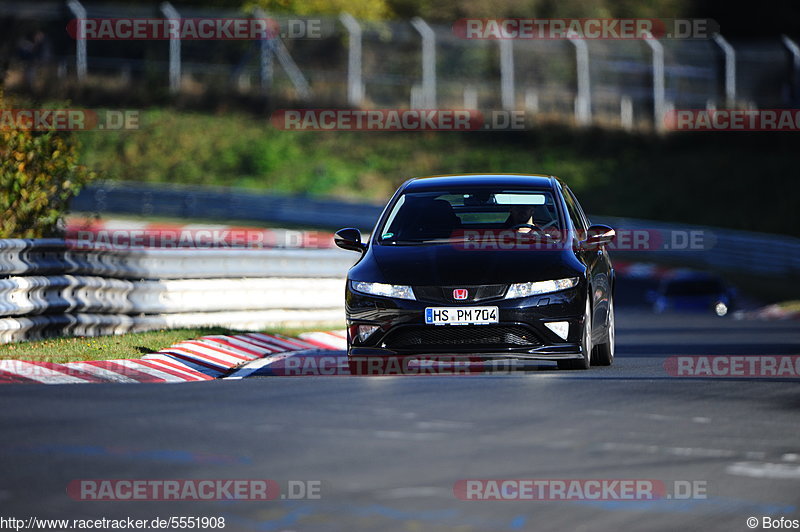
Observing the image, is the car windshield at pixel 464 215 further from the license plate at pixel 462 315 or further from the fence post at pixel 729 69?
the fence post at pixel 729 69

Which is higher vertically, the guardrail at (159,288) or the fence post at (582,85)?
the fence post at (582,85)

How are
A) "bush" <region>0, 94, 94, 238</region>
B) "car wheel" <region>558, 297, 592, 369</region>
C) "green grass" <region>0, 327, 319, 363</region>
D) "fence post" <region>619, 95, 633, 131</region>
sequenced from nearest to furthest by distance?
Answer: "car wheel" <region>558, 297, 592, 369</region>, "green grass" <region>0, 327, 319, 363</region>, "bush" <region>0, 94, 94, 238</region>, "fence post" <region>619, 95, 633, 131</region>

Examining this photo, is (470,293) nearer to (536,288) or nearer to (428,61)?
(536,288)

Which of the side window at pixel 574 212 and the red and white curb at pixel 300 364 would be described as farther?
the side window at pixel 574 212

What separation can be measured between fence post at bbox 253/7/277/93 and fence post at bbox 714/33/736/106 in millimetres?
13648

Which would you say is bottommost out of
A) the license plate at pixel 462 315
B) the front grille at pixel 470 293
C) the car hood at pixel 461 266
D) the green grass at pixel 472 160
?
the license plate at pixel 462 315

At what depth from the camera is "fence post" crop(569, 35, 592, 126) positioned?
47625 millimetres

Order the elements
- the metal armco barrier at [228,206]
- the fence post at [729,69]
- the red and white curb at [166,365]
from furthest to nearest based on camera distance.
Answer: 1. the fence post at [729,69]
2. the metal armco barrier at [228,206]
3. the red and white curb at [166,365]

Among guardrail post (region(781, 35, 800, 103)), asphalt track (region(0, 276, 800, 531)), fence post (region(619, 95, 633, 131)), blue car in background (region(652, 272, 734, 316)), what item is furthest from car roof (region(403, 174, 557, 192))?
fence post (region(619, 95, 633, 131))

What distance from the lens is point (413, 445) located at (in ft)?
25.0

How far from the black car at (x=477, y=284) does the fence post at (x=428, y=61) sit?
33.5 metres

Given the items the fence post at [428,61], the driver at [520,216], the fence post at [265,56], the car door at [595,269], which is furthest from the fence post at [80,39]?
the driver at [520,216]

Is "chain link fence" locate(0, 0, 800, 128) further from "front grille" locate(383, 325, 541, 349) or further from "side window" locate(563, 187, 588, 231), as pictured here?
"front grille" locate(383, 325, 541, 349)

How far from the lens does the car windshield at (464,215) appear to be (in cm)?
1238
